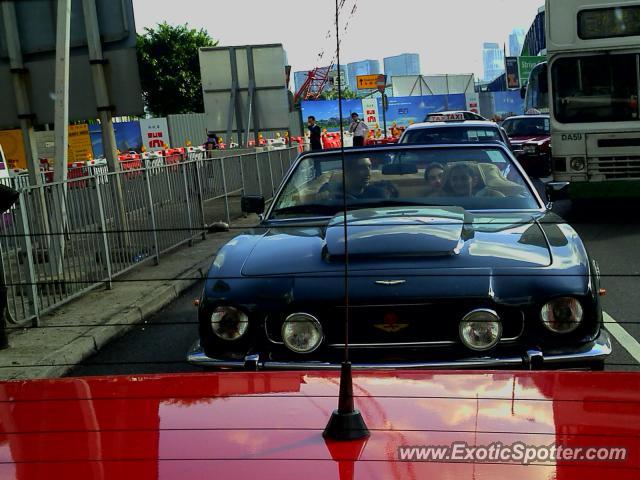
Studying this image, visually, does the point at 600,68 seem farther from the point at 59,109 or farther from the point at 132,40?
the point at 59,109

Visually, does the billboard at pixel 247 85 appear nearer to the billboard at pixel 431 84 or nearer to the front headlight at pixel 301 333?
the front headlight at pixel 301 333

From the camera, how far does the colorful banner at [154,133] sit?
42.2 m

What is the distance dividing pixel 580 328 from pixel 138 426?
2.69 m

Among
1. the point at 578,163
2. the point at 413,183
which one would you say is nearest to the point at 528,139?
the point at 578,163

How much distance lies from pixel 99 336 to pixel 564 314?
163 inches

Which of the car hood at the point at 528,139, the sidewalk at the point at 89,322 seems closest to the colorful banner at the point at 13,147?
the car hood at the point at 528,139

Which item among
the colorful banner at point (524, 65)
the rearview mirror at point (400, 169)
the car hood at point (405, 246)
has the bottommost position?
the car hood at point (405, 246)

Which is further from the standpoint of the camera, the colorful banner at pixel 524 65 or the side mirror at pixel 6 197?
the colorful banner at pixel 524 65

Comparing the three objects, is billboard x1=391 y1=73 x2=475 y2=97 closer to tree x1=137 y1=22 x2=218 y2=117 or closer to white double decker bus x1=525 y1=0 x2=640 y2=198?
tree x1=137 y1=22 x2=218 y2=117

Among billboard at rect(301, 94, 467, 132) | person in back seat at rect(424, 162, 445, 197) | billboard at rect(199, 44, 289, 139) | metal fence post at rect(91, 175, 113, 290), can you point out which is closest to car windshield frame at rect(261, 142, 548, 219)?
person in back seat at rect(424, 162, 445, 197)

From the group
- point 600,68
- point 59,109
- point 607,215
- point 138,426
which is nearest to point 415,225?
point 138,426

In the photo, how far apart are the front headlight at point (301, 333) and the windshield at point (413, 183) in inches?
59.6

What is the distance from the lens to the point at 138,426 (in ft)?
5.80

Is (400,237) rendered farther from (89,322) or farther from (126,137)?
(126,137)
